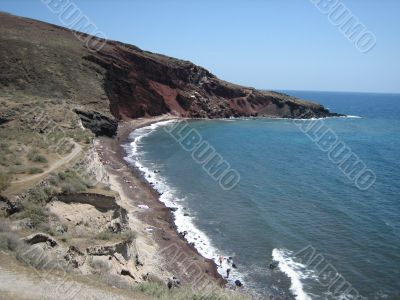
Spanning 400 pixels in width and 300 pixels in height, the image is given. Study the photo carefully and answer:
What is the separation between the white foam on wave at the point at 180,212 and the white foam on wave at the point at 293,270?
2.80 m

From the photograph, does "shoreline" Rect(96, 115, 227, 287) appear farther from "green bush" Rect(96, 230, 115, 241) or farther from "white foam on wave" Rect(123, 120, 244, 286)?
"green bush" Rect(96, 230, 115, 241)

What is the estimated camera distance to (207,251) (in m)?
26.5

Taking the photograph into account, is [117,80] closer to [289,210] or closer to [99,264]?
[289,210]

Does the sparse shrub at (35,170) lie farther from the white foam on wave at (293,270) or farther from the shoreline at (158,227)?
the white foam on wave at (293,270)

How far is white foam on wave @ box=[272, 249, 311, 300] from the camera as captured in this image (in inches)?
854

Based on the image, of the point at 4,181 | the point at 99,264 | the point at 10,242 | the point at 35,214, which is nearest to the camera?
the point at 10,242

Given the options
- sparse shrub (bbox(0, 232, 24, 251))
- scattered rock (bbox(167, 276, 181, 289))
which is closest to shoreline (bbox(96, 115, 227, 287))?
scattered rock (bbox(167, 276, 181, 289))

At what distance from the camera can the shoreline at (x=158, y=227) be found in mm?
23080

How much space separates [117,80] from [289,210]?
5010 cm

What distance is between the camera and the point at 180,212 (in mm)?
32844

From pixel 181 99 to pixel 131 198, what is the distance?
193 ft

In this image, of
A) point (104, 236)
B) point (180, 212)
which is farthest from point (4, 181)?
point (180, 212)

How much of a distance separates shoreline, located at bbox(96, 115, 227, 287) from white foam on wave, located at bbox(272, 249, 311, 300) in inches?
152

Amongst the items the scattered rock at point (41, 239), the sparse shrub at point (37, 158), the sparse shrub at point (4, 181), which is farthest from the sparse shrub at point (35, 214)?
the sparse shrub at point (37, 158)
